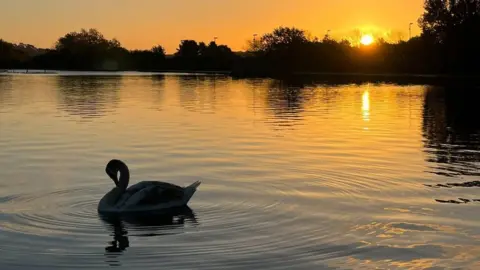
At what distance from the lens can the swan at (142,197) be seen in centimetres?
1173

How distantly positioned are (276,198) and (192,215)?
191 cm

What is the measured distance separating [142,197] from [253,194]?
241 centimetres

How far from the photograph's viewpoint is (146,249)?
386 inches

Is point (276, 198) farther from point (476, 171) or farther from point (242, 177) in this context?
point (476, 171)

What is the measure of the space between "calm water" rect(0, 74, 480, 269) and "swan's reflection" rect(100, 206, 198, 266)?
0.03m

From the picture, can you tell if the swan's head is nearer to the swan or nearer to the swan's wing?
the swan

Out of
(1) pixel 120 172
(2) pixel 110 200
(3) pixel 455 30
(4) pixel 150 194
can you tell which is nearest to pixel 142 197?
(4) pixel 150 194

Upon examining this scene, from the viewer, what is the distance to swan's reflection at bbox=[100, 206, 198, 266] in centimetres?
1027

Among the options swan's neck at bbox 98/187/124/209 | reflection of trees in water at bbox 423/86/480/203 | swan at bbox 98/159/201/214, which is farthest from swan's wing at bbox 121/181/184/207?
reflection of trees in water at bbox 423/86/480/203

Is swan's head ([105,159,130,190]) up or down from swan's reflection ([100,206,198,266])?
up

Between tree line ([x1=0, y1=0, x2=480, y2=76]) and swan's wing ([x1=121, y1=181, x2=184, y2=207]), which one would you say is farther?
tree line ([x1=0, y1=0, x2=480, y2=76])

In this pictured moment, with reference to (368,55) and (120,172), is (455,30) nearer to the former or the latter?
(368,55)

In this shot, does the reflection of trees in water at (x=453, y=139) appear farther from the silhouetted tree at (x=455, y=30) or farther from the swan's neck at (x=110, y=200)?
the silhouetted tree at (x=455, y=30)

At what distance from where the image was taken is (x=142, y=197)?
11.7 m
